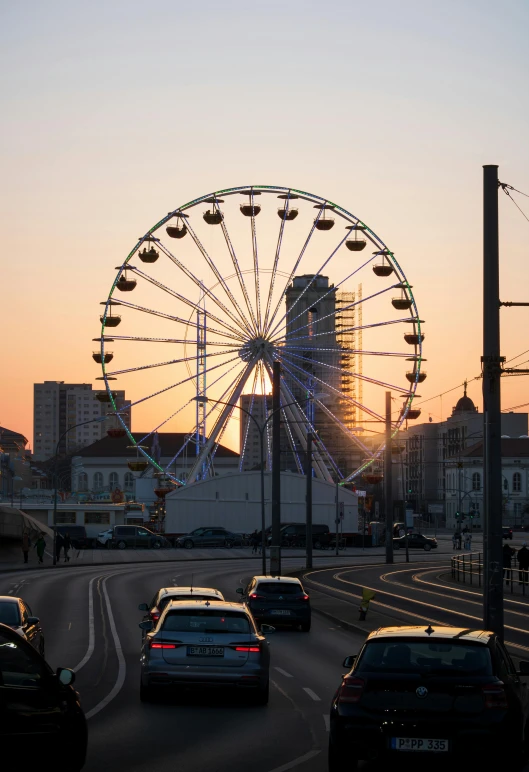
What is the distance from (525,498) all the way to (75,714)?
150m

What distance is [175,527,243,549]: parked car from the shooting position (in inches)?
3410

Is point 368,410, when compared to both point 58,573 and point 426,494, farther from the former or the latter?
point 426,494

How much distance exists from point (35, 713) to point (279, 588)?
68.7 feet

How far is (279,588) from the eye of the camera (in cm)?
2953

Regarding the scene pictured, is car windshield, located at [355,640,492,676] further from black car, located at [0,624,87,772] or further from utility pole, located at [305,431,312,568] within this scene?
utility pole, located at [305,431,312,568]

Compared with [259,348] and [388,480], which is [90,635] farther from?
[259,348]

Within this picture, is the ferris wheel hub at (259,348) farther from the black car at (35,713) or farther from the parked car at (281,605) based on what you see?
the black car at (35,713)

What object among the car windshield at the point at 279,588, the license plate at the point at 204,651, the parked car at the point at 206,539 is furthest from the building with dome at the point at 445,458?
the license plate at the point at 204,651

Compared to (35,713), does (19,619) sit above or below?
below

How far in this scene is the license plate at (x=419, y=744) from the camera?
10.1 meters

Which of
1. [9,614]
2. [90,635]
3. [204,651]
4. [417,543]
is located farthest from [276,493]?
[417,543]

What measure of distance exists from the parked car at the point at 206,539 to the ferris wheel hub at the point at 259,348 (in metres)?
25.1

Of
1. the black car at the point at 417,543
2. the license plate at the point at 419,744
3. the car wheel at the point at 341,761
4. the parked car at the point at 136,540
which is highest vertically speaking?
the license plate at the point at 419,744

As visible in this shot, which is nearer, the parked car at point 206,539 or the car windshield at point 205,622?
the car windshield at point 205,622
